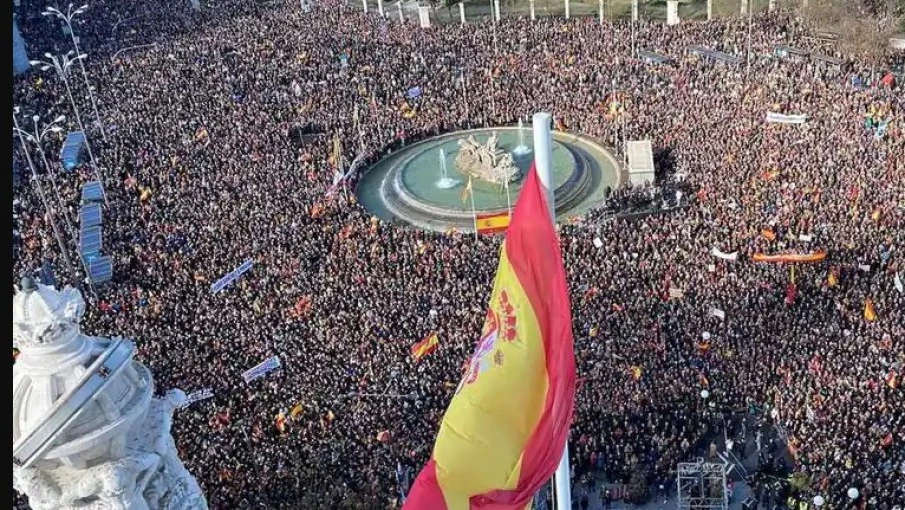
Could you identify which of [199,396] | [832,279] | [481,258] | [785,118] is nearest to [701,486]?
[832,279]

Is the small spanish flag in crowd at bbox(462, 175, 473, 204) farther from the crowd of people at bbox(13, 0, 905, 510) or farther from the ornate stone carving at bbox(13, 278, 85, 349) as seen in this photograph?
the ornate stone carving at bbox(13, 278, 85, 349)

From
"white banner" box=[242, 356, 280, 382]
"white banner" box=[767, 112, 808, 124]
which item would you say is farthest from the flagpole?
"white banner" box=[767, 112, 808, 124]

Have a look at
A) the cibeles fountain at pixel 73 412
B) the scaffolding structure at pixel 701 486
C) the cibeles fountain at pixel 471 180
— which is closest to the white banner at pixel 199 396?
the scaffolding structure at pixel 701 486

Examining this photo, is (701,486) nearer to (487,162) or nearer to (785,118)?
(487,162)

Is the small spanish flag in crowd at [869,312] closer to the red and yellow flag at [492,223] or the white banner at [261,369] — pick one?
the red and yellow flag at [492,223]

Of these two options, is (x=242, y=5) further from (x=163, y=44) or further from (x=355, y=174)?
(x=355, y=174)
